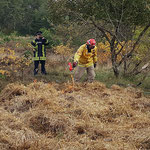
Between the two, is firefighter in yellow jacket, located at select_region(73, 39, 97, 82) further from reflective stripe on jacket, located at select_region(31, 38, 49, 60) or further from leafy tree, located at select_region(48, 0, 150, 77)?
reflective stripe on jacket, located at select_region(31, 38, 49, 60)

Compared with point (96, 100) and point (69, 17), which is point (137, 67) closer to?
point (69, 17)

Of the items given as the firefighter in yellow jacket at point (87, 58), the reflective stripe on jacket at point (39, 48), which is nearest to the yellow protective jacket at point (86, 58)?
the firefighter in yellow jacket at point (87, 58)

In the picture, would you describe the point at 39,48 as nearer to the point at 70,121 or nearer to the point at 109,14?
the point at 109,14

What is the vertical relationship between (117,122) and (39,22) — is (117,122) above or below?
below

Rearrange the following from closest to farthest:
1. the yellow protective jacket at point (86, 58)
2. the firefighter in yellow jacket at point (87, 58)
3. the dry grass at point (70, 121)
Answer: the dry grass at point (70, 121), the firefighter in yellow jacket at point (87, 58), the yellow protective jacket at point (86, 58)

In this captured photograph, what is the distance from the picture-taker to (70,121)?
4352 mm

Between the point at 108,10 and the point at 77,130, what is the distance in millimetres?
6745

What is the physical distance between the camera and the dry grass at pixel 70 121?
3.43 m

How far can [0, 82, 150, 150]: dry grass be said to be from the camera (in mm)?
3432

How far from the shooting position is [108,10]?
31.7 ft

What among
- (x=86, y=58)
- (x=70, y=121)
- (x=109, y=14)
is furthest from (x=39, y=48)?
(x=70, y=121)

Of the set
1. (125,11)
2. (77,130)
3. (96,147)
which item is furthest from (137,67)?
(96,147)

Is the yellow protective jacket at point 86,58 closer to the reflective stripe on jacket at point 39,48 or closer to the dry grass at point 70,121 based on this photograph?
the dry grass at point 70,121

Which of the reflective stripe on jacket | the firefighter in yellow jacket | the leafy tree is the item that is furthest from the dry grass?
the leafy tree
